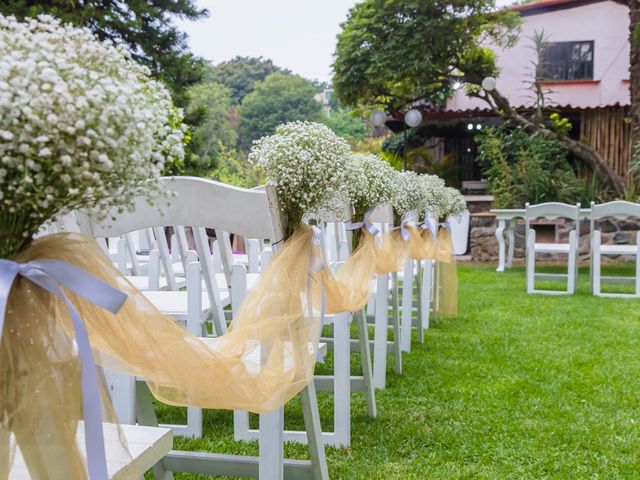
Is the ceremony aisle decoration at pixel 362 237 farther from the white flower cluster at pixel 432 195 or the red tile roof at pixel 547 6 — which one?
the red tile roof at pixel 547 6

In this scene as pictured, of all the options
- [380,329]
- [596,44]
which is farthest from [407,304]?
[596,44]

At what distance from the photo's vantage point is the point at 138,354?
1188 millimetres

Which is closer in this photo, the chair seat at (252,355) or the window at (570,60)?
the chair seat at (252,355)

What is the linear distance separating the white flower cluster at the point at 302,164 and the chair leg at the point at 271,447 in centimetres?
58

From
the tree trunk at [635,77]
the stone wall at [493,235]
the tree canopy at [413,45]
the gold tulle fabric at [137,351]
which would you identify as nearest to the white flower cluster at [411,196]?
the gold tulle fabric at [137,351]

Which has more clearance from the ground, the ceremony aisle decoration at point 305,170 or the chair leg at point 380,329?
the ceremony aisle decoration at point 305,170

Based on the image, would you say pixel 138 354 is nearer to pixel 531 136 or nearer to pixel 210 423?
pixel 210 423

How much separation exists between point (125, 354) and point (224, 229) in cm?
63

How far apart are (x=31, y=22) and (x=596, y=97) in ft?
55.0

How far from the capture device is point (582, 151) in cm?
1170

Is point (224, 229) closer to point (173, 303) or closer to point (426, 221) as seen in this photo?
point (173, 303)

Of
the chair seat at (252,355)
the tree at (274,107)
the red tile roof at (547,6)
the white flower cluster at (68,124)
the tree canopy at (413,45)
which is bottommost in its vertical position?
the chair seat at (252,355)

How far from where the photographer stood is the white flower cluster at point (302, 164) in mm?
1787

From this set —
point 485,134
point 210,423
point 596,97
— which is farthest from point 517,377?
point 596,97
